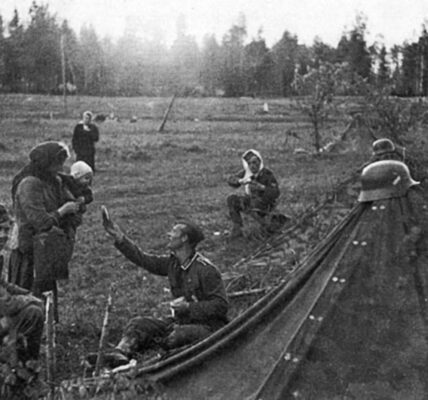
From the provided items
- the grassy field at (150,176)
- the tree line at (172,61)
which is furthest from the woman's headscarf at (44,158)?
the tree line at (172,61)

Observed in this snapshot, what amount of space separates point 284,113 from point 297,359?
3656 centimetres

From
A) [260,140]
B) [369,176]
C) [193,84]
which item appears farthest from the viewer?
[193,84]

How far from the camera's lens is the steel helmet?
469cm

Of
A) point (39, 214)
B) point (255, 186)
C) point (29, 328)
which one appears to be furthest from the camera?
point (255, 186)

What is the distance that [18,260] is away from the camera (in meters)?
6.81

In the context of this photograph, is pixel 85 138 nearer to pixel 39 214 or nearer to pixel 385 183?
pixel 39 214

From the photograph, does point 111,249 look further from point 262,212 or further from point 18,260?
point 18,260

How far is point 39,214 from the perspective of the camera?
21.6ft

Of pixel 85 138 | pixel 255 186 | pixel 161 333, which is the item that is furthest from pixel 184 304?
pixel 85 138

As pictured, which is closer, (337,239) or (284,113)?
(337,239)

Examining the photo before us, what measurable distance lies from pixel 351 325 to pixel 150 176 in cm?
1422

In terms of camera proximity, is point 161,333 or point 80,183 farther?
point 80,183

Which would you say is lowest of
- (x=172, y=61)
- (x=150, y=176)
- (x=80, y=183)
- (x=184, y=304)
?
(x=150, y=176)

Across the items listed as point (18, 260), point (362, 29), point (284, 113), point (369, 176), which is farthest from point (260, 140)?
point (369, 176)
